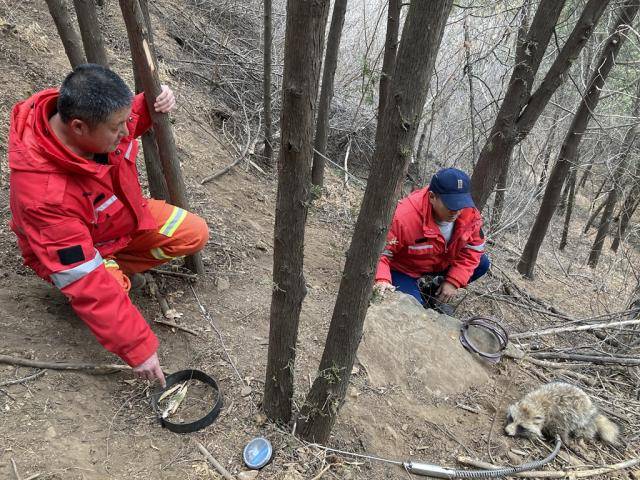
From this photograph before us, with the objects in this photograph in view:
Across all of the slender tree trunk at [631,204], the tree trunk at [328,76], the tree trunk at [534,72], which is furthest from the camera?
the slender tree trunk at [631,204]

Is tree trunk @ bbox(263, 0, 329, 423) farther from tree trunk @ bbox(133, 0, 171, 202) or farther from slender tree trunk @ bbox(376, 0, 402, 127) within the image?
slender tree trunk @ bbox(376, 0, 402, 127)

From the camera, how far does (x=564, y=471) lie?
2691 millimetres

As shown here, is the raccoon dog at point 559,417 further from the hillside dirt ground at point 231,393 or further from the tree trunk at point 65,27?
the tree trunk at point 65,27

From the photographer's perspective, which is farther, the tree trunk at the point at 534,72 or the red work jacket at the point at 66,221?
the tree trunk at the point at 534,72

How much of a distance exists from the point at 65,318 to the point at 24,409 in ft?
2.44

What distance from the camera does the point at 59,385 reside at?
2.37 m

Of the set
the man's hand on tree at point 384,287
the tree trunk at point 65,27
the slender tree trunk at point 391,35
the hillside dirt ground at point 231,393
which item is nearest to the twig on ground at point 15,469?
the hillside dirt ground at point 231,393

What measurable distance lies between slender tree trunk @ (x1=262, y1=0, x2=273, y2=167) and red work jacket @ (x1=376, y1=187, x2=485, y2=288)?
10.5ft

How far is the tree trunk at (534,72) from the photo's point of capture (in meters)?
4.23

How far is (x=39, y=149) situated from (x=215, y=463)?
178 cm

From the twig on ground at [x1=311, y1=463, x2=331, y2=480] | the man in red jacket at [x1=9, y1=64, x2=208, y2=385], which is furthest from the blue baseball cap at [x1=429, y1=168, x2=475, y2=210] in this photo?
the man in red jacket at [x1=9, y1=64, x2=208, y2=385]

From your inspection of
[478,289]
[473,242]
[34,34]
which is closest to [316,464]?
[473,242]

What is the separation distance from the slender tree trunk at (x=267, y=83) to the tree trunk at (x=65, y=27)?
122 inches

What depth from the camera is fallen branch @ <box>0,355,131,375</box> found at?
7.80ft
